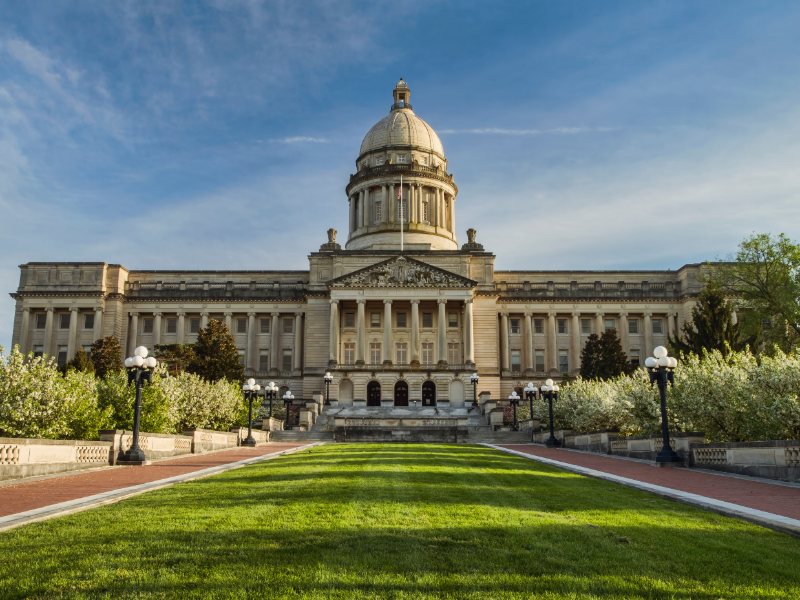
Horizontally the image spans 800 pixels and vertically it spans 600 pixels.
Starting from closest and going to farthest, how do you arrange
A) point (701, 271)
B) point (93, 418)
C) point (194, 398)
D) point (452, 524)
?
point (452, 524) < point (93, 418) < point (194, 398) < point (701, 271)

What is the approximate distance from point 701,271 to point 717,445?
64.6 meters

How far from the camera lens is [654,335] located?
8112cm

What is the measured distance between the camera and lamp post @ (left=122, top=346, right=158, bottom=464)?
74.2ft

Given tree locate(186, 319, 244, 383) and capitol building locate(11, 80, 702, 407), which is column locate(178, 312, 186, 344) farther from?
tree locate(186, 319, 244, 383)

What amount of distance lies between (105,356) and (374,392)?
27265 millimetres

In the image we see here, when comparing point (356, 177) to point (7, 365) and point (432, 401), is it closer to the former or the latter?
point (432, 401)

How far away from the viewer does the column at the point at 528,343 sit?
79750 mm

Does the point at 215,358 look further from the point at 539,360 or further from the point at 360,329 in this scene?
the point at 539,360

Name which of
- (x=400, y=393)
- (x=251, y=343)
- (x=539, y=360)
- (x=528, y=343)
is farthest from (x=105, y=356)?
(x=539, y=360)

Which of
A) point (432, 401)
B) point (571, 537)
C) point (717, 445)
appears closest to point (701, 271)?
point (432, 401)

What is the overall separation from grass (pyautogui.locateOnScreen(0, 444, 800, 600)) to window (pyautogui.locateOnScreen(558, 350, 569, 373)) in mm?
69105

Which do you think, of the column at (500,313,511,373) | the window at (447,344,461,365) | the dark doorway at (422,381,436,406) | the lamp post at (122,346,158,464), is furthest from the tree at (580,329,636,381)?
the lamp post at (122,346,158,464)

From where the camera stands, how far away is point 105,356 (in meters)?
64.1

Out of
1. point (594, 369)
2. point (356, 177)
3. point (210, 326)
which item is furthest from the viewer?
point (356, 177)
